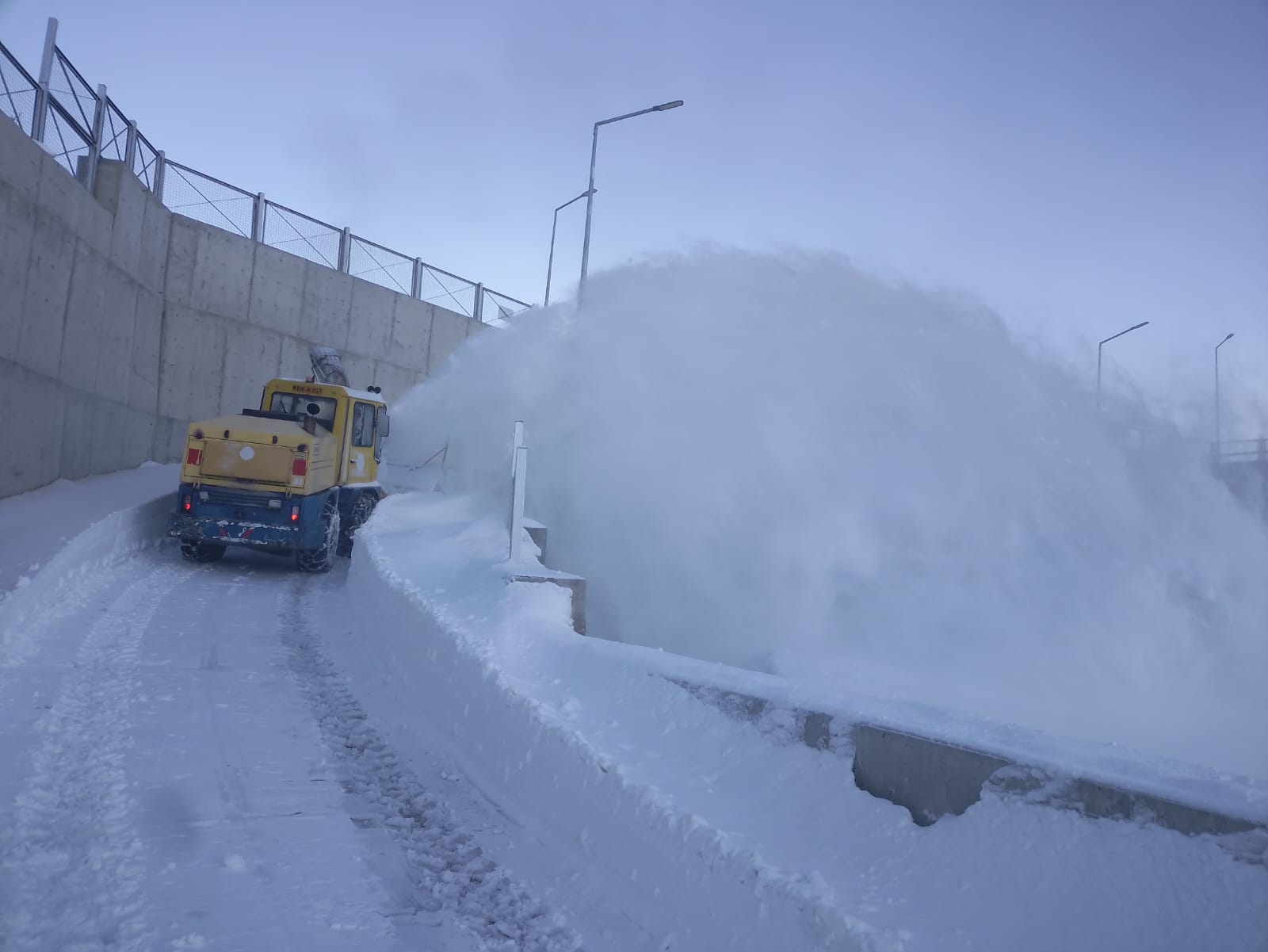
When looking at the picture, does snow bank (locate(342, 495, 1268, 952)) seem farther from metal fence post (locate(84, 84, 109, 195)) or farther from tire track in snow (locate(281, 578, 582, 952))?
metal fence post (locate(84, 84, 109, 195))

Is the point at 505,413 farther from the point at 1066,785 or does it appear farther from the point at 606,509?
the point at 1066,785

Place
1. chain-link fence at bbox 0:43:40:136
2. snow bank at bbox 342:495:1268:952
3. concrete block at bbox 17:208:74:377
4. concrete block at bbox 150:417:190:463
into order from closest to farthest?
snow bank at bbox 342:495:1268:952 < chain-link fence at bbox 0:43:40:136 < concrete block at bbox 17:208:74:377 < concrete block at bbox 150:417:190:463

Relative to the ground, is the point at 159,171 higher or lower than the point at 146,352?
higher

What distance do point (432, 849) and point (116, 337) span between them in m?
16.3

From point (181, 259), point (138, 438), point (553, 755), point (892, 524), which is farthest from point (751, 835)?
point (181, 259)

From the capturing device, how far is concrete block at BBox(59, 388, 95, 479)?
14.6 metres

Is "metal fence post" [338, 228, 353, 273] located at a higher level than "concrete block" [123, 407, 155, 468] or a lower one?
higher

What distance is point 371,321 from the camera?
25.6 m

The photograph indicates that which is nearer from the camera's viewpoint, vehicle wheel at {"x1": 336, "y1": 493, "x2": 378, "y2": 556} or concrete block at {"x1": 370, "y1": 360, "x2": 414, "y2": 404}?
vehicle wheel at {"x1": 336, "y1": 493, "x2": 378, "y2": 556}

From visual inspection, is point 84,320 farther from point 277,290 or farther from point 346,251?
point 346,251

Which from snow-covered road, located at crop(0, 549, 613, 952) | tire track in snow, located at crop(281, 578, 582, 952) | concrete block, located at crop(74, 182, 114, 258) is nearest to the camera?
snow-covered road, located at crop(0, 549, 613, 952)

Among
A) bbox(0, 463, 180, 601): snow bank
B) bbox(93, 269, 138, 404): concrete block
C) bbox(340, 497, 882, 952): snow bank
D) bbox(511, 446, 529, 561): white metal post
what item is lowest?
bbox(340, 497, 882, 952): snow bank

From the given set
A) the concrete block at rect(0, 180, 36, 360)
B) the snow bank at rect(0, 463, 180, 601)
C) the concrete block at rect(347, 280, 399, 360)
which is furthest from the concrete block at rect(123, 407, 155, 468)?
the concrete block at rect(347, 280, 399, 360)

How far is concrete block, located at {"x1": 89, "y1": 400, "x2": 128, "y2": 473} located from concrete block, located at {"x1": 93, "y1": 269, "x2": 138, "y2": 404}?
22cm
